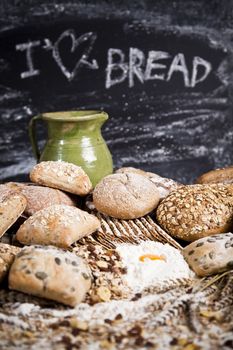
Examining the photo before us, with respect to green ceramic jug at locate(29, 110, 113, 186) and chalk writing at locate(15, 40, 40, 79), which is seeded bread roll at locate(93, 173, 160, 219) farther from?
chalk writing at locate(15, 40, 40, 79)

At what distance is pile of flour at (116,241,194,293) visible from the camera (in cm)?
142

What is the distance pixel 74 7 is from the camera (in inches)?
118

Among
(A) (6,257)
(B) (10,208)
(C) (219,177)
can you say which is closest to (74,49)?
(C) (219,177)

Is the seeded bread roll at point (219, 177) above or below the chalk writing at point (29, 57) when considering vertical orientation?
below

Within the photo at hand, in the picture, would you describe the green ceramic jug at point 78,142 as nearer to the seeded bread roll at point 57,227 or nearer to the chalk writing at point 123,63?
the seeded bread roll at point 57,227

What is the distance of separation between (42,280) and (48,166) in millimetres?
698

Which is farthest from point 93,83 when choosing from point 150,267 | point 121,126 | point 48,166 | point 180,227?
point 150,267

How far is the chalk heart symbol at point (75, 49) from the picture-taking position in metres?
3.02

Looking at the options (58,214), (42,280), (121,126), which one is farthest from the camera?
(121,126)

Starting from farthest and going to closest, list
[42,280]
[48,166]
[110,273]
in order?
[48,166]
[110,273]
[42,280]

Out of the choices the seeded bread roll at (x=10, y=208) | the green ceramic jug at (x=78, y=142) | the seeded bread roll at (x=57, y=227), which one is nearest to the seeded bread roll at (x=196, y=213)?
the seeded bread roll at (x=57, y=227)

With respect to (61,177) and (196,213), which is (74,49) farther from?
(196,213)

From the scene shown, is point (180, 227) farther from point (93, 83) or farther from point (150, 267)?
point (93, 83)

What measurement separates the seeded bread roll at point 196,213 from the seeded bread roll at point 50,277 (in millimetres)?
505
